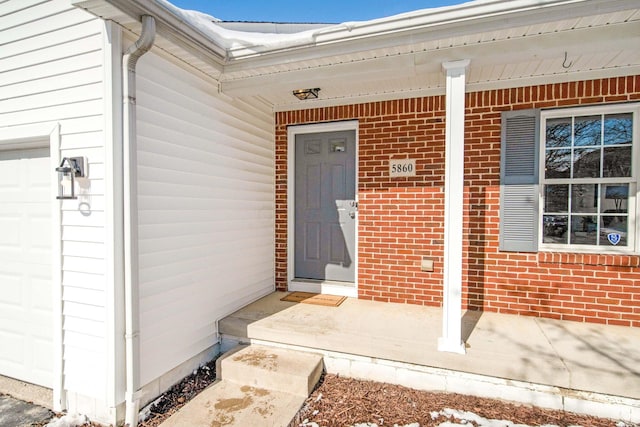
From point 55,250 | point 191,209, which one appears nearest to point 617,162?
point 191,209

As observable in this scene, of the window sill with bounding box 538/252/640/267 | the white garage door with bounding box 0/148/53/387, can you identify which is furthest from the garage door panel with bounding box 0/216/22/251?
the window sill with bounding box 538/252/640/267

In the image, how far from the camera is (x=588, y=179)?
10.3 feet

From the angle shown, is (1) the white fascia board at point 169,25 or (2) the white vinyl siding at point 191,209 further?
(2) the white vinyl siding at point 191,209

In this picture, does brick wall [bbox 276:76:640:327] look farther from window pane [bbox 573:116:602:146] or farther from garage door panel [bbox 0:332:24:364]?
garage door panel [bbox 0:332:24:364]

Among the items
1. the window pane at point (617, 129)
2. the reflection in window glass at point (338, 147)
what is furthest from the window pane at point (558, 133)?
the reflection in window glass at point (338, 147)

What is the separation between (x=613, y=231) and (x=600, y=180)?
20.0 inches

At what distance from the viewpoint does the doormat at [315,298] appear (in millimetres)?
3699

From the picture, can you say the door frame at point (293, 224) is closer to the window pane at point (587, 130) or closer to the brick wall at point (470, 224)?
the brick wall at point (470, 224)

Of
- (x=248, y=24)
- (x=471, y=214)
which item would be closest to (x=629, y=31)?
(x=471, y=214)

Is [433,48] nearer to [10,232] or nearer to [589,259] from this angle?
[589,259]

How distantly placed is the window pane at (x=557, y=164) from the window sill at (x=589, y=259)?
78 cm

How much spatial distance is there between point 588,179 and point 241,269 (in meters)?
3.58

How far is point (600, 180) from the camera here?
123 inches

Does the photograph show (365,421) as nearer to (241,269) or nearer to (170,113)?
(241,269)
